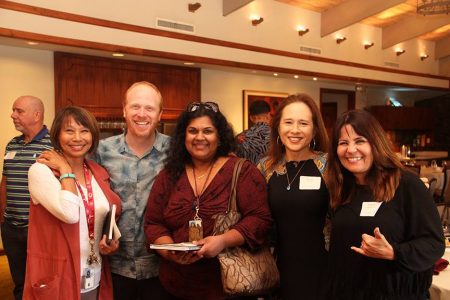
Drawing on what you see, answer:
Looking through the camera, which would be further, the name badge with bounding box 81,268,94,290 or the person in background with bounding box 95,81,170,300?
the person in background with bounding box 95,81,170,300

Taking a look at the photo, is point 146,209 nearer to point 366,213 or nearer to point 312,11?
point 366,213

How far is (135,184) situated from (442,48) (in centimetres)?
1142

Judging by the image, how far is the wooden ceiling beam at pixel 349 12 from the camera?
7.26 m

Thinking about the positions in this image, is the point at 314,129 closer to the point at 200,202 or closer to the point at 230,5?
the point at 200,202

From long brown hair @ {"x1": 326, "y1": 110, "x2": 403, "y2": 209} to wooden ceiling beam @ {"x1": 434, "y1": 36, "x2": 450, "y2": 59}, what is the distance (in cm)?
1095

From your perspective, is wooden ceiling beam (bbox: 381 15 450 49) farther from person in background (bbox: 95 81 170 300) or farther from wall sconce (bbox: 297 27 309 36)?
person in background (bbox: 95 81 170 300)

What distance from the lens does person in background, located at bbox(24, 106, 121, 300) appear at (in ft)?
6.03

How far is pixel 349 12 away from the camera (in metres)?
7.84

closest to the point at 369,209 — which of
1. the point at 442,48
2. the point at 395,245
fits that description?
the point at 395,245

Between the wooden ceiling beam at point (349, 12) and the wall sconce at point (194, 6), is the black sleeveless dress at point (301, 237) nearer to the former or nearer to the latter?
the wall sconce at point (194, 6)

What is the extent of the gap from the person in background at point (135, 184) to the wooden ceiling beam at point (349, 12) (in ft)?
20.5

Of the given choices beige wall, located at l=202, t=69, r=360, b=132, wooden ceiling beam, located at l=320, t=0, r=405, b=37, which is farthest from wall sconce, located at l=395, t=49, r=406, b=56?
beige wall, located at l=202, t=69, r=360, b=132

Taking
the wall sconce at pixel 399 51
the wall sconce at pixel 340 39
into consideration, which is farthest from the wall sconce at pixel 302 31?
the wall sconce at pixel 399 51

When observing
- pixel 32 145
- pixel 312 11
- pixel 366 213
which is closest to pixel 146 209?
pixel 366 213
